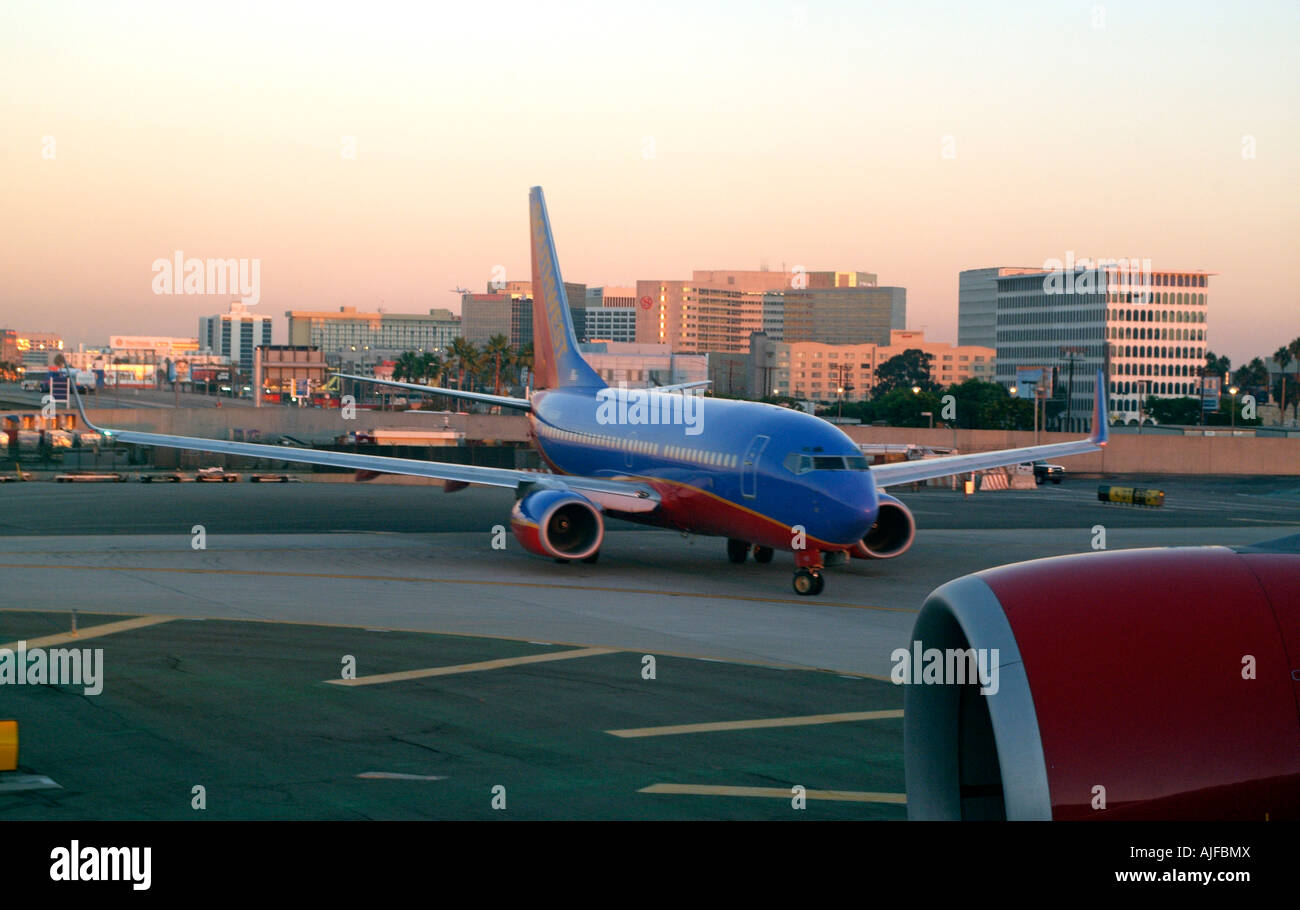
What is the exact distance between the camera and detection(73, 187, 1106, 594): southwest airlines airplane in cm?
3188

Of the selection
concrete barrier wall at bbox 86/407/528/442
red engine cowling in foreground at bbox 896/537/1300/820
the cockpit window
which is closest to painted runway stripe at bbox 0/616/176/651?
the cockpit window

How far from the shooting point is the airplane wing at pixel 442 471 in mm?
36719

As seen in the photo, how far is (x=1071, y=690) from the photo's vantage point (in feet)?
17.8

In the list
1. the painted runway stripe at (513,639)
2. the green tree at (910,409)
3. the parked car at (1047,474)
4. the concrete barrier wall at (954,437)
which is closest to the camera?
the painted runway stripe at (513,639)

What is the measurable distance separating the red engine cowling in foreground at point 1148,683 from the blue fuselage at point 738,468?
25.6 metres

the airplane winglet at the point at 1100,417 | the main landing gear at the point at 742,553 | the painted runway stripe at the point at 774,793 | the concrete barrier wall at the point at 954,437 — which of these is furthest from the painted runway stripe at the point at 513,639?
the concrete barrier wall at the point at 954,437

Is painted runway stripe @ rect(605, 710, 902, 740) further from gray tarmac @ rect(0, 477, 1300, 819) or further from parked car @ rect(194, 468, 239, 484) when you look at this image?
parked car @ rect(194, 468, 239, 484)

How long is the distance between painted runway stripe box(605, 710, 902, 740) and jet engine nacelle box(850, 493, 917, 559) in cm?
1690

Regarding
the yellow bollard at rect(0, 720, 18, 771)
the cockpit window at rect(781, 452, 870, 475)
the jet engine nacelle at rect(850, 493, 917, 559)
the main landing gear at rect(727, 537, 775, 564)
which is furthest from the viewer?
the main landing gear at rect(727, 537, 775, 564)

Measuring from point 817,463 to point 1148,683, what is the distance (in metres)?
26.6

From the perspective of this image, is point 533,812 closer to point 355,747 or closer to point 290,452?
point 355,747

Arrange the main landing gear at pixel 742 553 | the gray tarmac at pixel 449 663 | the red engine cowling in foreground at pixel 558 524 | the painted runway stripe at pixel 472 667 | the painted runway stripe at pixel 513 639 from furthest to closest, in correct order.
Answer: the main landing gear at pixel 742 553
the red engine cowling in foreground at pixel 558 524
the painted runway stripe at pixel 513 639
the painted runway stripe at pixel 472 667
the gray tarmac at pixel 449 663

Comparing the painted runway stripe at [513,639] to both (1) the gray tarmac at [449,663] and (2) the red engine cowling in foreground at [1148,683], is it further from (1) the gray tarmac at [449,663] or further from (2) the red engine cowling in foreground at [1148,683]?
(2) the red engine cowling in foreground at [1148,683]

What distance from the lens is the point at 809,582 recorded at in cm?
3238
